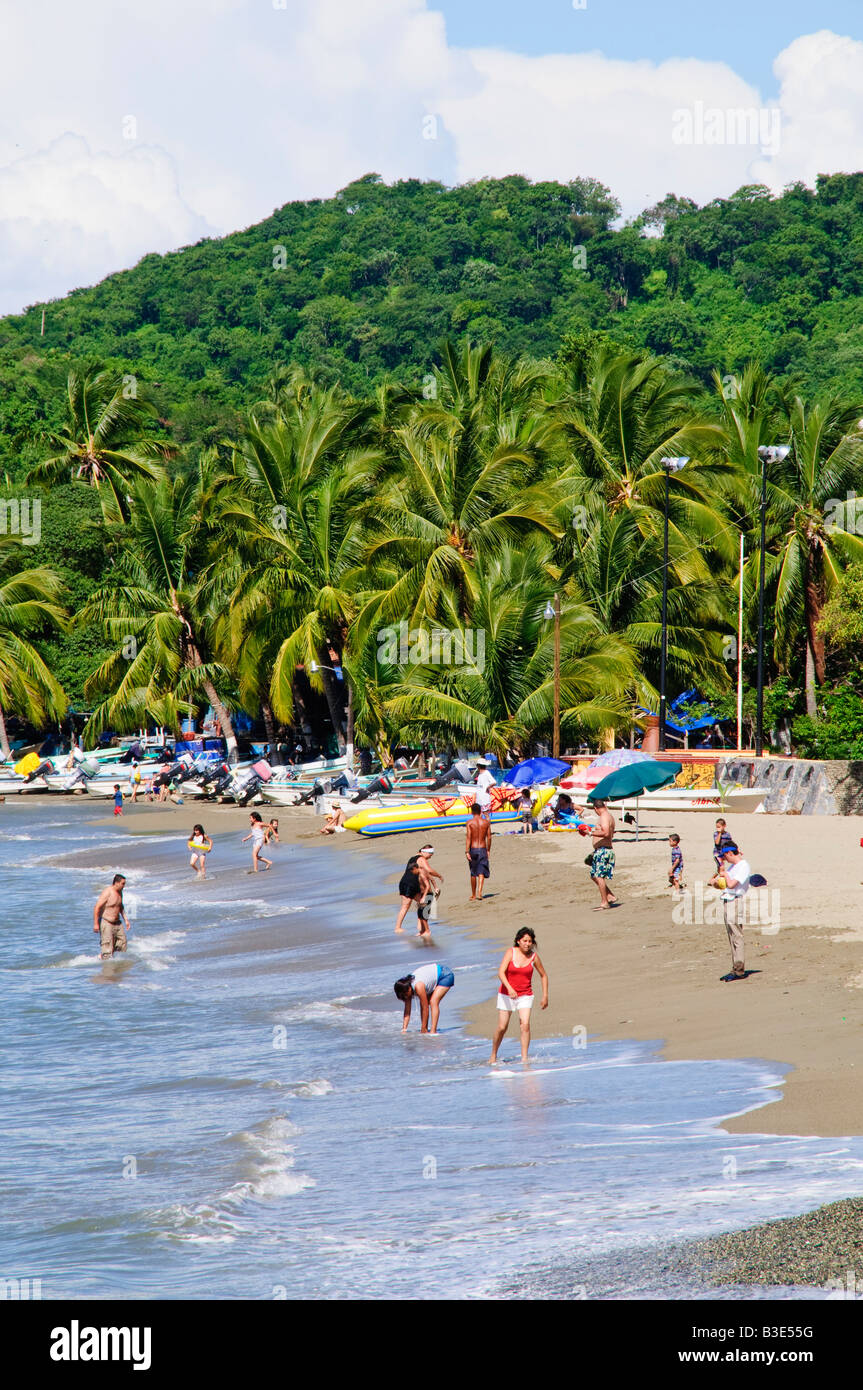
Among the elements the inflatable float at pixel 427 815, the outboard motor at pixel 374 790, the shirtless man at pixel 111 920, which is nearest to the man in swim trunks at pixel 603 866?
the shirtless man at pixel 111 920

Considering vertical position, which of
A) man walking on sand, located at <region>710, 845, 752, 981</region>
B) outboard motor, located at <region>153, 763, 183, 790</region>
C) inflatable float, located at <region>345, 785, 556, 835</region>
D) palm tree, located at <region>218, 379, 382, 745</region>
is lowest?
outboard motor, located at <region>153, 763, 183, 790</region>

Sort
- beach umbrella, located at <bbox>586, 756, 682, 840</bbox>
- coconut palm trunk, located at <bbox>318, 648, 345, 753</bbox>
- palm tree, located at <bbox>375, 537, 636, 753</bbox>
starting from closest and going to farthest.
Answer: beach umbrella, located at <bbox>586, 756, 682, 840</bbox>
palm tree, located at <bbox>375, 537, 636, 753</bbox>
coconut palm trunk, located at <bbox>318, 648, 345, 753</bbox>

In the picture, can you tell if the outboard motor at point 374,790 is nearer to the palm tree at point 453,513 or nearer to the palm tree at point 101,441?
the palm tree at point 453,513

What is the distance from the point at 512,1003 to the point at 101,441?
50326 millimetres

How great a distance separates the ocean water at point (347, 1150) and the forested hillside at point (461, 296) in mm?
66695

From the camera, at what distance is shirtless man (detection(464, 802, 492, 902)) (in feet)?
72.0

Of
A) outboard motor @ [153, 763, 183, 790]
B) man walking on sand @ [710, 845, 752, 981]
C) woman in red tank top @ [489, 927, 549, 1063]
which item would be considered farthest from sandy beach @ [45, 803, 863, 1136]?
outboard motor @ [153, 763, 183, 790]

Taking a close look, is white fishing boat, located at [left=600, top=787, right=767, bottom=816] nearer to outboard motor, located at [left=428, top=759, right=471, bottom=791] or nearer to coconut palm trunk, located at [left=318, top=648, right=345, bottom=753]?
outboard motor, located at [left=428, top=759, right=471, bottom=791]

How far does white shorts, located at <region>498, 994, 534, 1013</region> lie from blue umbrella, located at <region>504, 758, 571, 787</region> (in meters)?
18.3

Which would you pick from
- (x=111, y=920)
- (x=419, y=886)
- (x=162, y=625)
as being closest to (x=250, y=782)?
(x=162, y=625)

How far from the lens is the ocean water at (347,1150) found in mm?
7945

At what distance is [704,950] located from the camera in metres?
16.1

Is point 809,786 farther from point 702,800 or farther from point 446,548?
point 446,548
